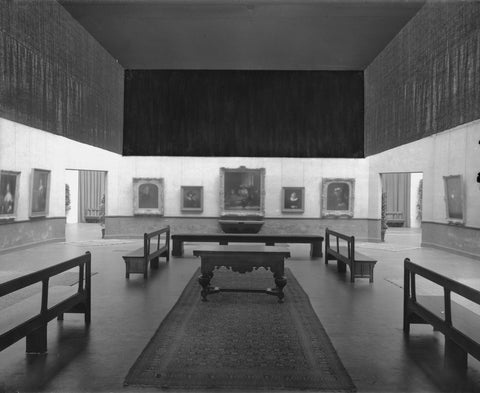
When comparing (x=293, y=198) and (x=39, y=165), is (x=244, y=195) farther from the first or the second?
(x=39, y=165)

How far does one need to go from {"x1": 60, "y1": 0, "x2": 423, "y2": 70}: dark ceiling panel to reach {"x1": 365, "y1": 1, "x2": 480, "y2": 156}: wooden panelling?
1.00m

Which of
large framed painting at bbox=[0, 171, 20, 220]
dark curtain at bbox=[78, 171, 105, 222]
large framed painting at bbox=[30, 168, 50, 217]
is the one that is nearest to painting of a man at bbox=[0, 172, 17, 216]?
large framed painting at bbox=[0, 171, 20, 220]

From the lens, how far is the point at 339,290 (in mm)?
7297

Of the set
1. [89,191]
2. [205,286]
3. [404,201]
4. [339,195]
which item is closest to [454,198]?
[339,195]

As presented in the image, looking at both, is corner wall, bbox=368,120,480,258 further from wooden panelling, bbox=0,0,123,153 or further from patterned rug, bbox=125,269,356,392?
wooden panelling, bbox=0,0,123,153

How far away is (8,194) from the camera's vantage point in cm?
1118

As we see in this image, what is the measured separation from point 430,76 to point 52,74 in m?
7.21

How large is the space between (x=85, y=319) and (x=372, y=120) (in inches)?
379

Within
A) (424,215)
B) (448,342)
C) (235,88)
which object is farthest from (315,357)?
(235,88)

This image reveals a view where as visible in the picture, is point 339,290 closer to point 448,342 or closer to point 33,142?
point 448,342

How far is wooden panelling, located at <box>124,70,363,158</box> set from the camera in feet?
48.4

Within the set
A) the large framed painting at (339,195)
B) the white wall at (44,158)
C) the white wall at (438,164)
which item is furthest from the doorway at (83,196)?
the white wall at (438,164)

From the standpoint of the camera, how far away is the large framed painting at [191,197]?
15.9 meters

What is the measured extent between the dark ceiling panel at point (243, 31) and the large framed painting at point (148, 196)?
13.2 ft
